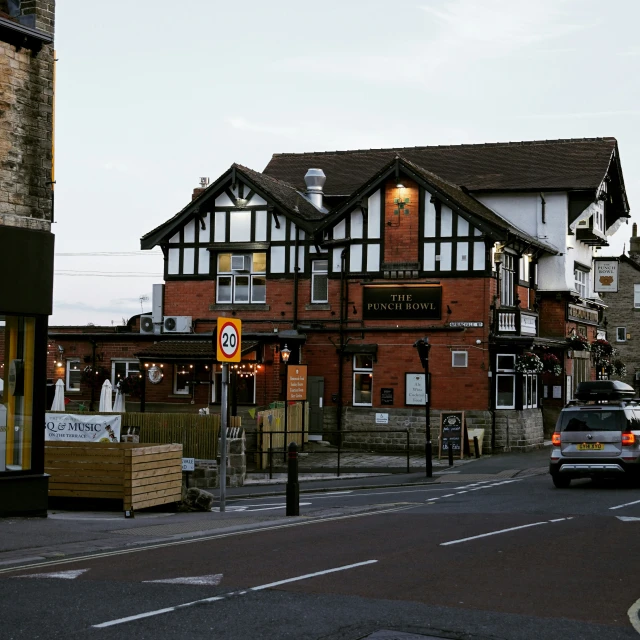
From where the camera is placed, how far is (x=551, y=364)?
128 ft

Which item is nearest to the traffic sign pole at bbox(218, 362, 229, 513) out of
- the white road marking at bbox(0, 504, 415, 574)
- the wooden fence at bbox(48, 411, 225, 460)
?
the white road marking at bbox(0, 504, 415, 574)

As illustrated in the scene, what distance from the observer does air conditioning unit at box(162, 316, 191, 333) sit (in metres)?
40.7

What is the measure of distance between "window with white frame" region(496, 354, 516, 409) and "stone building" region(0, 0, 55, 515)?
2409cm

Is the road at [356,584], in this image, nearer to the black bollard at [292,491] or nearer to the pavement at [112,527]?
the pavement at [112,527]

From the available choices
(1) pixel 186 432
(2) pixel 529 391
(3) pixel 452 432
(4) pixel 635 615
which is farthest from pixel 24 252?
(2) pixel 529 391

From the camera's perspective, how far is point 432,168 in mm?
46375

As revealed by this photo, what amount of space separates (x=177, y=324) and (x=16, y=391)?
2459 centimetres

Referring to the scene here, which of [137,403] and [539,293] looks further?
[539,293]

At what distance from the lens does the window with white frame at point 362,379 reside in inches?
1535

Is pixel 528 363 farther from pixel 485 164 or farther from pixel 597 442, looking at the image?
pixel 597 442

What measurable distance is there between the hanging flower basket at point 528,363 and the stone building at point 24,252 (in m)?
23.8

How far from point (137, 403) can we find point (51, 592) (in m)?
30.6

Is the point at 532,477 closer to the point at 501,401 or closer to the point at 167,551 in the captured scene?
the point at 501,401

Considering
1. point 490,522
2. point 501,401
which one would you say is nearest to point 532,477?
point 501,401
